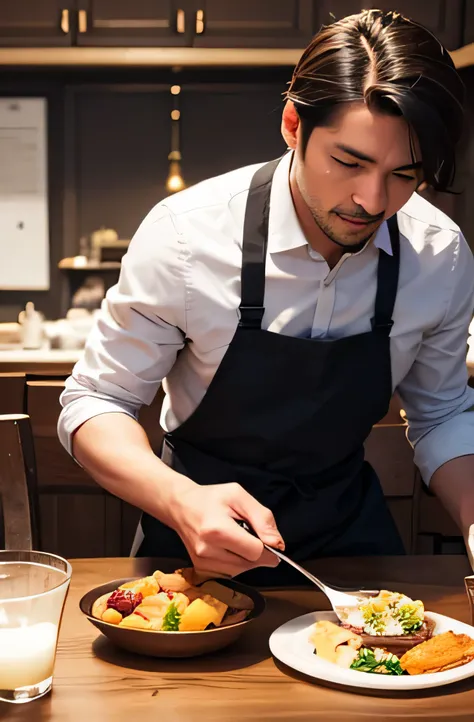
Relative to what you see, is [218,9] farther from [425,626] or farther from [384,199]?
[425,626]

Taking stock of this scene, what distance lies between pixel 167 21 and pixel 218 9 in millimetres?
221

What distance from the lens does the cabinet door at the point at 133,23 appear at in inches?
Answer: 151

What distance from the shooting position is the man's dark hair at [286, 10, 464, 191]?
117 cm

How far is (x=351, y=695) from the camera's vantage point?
3.08 feet

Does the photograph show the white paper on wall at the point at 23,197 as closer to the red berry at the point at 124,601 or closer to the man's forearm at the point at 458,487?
the man's forearm at the point at 458,487

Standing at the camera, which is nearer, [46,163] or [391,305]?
[391,305]

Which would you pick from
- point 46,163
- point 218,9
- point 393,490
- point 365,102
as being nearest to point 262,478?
point 393,490

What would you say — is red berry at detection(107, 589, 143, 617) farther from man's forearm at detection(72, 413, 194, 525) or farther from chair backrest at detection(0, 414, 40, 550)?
chair backrest at detection(0, 414, 40, 550)

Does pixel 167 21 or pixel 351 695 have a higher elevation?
pixel 167 21

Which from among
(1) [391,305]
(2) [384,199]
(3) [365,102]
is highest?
(3) [365,102]

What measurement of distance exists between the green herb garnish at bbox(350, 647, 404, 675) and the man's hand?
15cm

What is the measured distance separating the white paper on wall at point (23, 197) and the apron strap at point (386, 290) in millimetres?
3170

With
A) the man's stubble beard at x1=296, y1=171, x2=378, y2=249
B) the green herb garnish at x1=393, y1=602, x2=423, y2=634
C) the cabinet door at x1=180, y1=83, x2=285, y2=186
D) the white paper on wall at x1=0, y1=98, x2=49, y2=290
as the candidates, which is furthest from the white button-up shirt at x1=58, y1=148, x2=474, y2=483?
the white paper on wall at x1=0, y1=98, x2=49, y2=290

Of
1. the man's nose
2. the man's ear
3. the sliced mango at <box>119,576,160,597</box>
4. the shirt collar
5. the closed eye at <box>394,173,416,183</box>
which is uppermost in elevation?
the man's ear
